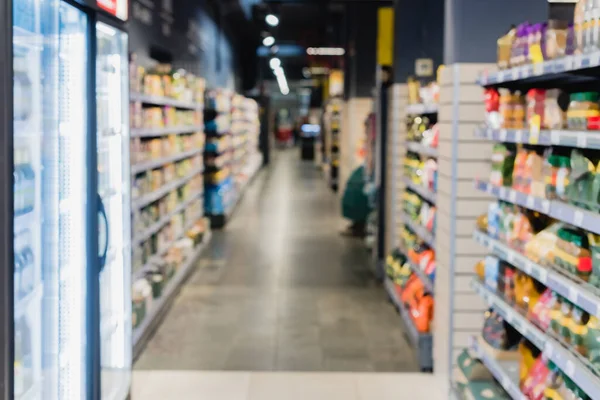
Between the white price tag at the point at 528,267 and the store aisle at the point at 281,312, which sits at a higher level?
the white price tag at the point at 528,267

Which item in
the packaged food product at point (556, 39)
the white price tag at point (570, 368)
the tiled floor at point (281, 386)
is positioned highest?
the packaged food product at point (556, 39)

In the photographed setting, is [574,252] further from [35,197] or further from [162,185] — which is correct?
[162,185]

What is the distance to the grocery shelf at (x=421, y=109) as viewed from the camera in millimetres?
6773

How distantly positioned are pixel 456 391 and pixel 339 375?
1251 mm

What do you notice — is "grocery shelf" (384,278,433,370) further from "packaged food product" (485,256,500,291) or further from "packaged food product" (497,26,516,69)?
"packaged food product" (497,26,516,69)

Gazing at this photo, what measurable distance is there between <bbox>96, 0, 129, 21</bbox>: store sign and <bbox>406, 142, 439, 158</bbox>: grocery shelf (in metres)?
2.93

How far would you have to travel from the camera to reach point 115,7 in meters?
3.88

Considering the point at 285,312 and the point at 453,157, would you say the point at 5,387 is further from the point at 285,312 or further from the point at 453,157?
the point at 285,312

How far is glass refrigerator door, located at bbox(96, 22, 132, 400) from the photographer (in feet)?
13.4

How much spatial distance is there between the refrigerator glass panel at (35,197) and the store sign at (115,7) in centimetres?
44

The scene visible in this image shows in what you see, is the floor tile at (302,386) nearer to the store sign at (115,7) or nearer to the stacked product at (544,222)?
the stacked product at (544,222)

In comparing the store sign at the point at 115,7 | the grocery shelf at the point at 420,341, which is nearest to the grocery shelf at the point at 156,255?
the grocery shelf at the point at 420,341

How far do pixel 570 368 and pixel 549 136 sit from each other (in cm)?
98

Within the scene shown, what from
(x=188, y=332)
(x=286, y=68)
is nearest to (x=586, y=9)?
(x=188, y=332)
